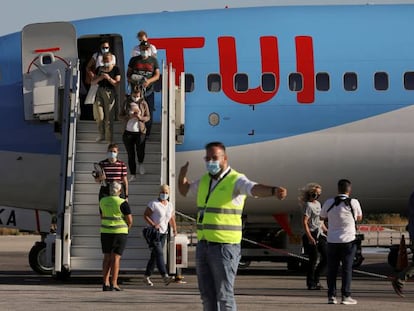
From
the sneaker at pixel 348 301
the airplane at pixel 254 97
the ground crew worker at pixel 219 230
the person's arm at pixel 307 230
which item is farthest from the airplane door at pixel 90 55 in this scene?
the ground crew worker at pixel 219 230

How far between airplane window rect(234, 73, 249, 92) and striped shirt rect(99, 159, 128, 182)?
138 inches

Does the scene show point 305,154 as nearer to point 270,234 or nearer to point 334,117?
point 334,117

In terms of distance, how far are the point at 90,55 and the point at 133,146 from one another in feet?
9.88

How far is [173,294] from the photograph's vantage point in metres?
19.5

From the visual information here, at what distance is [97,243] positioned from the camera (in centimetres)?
2191

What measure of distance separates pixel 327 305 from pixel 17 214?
8268 millimetres

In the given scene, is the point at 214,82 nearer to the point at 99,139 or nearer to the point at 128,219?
the point at 99,139

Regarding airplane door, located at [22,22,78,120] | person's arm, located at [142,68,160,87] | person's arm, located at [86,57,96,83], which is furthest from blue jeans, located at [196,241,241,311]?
airplane door, located at [22,22,78,120]

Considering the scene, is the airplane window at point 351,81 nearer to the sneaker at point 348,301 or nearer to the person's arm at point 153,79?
the person's arm at point 153,79

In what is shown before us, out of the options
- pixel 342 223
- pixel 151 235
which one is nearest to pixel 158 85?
pixel 151 235

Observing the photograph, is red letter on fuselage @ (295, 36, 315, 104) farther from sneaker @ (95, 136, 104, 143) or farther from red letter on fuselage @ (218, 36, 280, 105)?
sneaker @ (95, 136, 104, 143)

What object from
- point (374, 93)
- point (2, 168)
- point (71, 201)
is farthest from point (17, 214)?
point (374, 93)

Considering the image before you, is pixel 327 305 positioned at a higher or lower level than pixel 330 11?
lower

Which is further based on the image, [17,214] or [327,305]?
[17,214]
